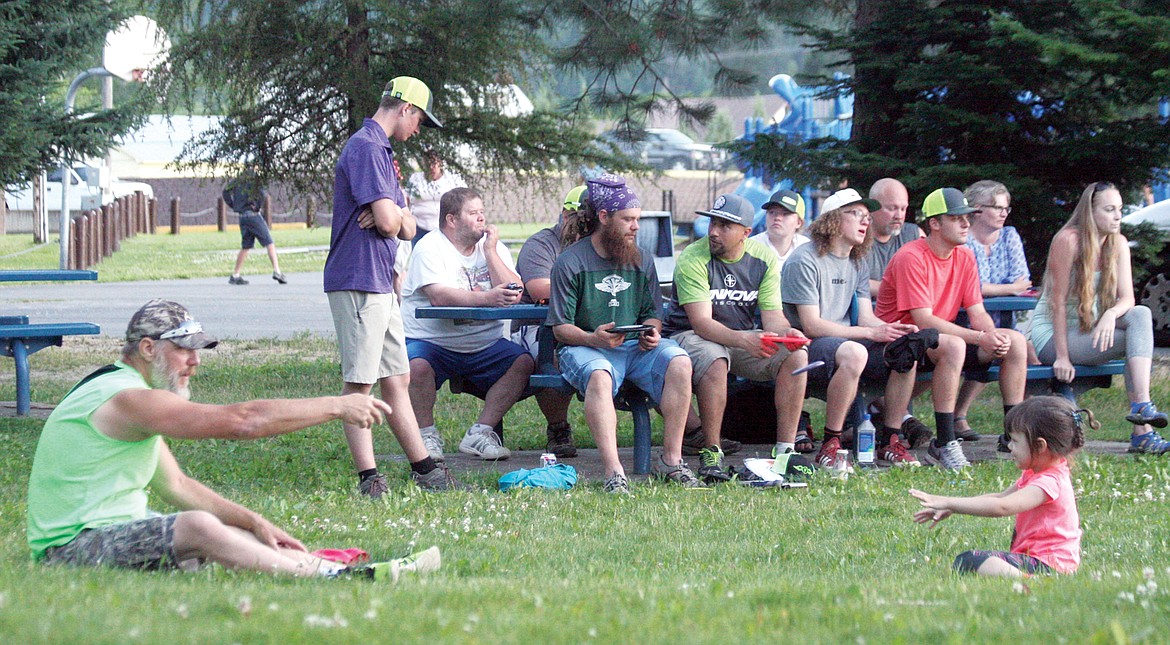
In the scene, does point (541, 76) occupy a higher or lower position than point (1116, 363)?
higher

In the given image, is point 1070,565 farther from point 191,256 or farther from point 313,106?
point 191,256

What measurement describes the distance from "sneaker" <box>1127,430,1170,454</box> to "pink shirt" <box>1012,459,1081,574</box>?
3.37 m

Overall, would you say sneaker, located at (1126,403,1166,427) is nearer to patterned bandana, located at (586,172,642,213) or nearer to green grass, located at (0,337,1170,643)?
green grass, located at (0,337,1170,643)

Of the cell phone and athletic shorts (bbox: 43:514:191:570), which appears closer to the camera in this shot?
athletic shorts (bbox: 43:514:191:570)

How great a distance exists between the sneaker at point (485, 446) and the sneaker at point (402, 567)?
10.3 ft

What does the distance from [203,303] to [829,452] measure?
12.6 meters

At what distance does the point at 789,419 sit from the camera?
26.1 feet

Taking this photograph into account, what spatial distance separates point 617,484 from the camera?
7.21 metres

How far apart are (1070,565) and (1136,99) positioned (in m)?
5.85

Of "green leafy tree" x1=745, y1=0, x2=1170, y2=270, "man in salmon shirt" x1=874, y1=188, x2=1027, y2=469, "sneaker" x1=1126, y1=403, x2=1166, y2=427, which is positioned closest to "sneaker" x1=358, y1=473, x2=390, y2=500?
"man in salmon shirt" x1=874, y1=188, x2=1027, y2=469

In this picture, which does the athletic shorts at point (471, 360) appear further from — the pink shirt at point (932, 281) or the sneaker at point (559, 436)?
the pink shirt at point (932, 281)

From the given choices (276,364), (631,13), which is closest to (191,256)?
(276,364)

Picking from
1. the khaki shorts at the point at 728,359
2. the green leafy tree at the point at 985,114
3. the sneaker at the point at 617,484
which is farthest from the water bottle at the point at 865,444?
the green leafy tree at the point at 985,114

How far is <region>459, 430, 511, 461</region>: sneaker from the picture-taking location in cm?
852
